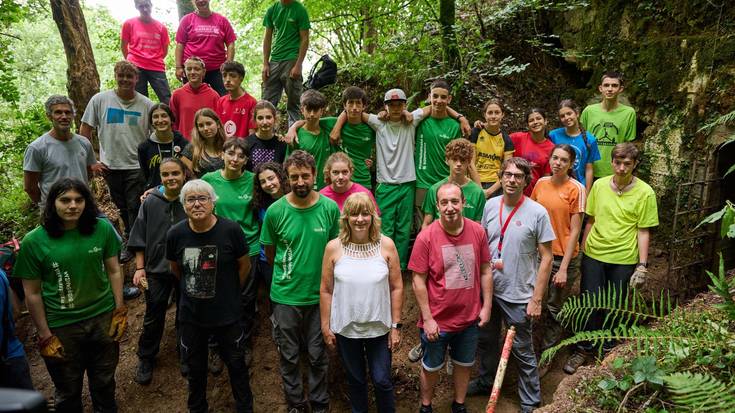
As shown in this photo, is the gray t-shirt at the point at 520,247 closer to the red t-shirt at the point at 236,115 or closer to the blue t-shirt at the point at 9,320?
the red t-shirt at the point at 236,115

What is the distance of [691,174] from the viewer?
638cm

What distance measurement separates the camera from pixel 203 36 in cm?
725

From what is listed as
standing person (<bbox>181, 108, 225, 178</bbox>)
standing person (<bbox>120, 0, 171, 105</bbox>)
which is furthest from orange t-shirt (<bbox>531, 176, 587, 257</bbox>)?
standing person (<bbox>120, 0, 171, 105</bbox>)

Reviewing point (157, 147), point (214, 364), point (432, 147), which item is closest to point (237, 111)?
point (157, 147)

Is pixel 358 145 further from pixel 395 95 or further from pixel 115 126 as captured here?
pixel 115 126

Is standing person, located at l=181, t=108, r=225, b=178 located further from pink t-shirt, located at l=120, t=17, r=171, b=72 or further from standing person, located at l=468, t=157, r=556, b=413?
standing person, located at l=468, t=157, r=556, b=413

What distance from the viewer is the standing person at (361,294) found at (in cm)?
390

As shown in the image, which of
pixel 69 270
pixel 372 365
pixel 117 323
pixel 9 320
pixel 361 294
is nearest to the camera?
pixel 9 320

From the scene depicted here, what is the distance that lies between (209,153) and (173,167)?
78cm

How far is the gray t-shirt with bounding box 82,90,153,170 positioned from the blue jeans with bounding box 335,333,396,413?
13.0 ft

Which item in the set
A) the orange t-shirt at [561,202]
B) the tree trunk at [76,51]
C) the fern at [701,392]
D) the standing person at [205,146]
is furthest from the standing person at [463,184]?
the tree trunk at [76,51]

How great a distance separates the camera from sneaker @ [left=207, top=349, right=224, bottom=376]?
17.7 ft

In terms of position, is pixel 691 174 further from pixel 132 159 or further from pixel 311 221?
pixel 132 159

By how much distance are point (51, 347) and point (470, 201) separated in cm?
428
